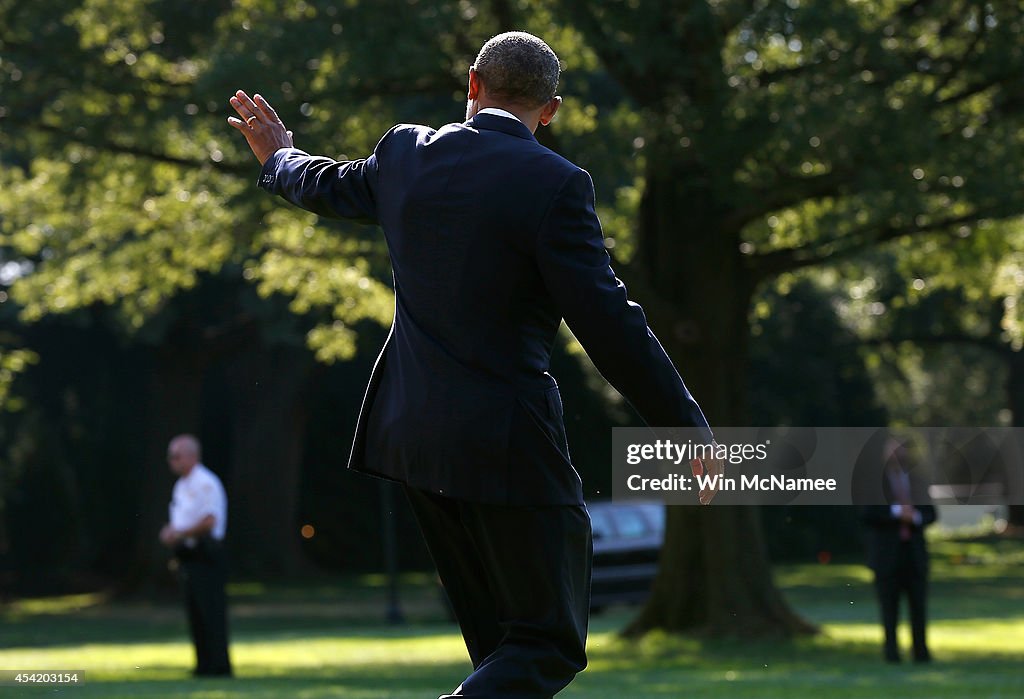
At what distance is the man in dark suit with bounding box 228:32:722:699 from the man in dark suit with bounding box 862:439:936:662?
10813 millimetres

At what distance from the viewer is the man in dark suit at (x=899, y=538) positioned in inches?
583

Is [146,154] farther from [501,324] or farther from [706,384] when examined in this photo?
[501,324]

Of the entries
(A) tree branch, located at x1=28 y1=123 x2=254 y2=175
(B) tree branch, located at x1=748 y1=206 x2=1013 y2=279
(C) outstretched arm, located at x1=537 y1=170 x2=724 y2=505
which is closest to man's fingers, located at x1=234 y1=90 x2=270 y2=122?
(C) outstretched arm, located at x1=537 y1=170 x2=724 y2=505

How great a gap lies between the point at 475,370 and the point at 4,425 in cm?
3327

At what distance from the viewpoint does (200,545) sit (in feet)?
49.2

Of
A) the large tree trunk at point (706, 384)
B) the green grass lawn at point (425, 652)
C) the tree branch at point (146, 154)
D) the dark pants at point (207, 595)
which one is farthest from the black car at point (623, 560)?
the dark pants at point (207, 595)

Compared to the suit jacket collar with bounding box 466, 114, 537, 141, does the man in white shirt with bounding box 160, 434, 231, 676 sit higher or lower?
lower

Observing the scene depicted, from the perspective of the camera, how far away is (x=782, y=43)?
680 inches

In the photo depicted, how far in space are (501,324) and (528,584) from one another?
649mm

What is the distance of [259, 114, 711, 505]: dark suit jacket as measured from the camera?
13.6 ft

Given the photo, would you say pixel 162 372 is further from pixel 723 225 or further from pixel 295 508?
pixel 723 225

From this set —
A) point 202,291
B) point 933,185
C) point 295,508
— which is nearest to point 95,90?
point 933,185

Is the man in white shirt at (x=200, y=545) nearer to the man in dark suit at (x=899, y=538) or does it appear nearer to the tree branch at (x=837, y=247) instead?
the man in dark suit at (x=899, y=538)

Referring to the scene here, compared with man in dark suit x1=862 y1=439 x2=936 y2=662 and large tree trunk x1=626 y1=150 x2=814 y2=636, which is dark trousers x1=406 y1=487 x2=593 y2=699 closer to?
man in dark suit x1=862 y1=439 x2=936 y2=662
